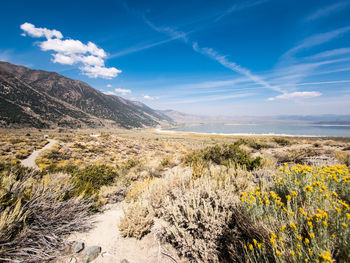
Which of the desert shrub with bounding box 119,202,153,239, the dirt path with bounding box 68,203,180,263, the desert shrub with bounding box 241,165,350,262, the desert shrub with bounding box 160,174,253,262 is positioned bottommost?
the dirt path with bounding box 68,203,180,263

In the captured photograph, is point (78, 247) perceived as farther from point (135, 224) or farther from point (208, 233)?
point (208, 233)

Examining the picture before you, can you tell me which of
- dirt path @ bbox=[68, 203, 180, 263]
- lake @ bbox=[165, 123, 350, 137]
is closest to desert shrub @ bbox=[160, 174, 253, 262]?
dirt path @ bbox=[68, 203, 180, 263]

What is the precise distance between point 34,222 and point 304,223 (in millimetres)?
4194

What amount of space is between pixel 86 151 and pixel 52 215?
19518mm

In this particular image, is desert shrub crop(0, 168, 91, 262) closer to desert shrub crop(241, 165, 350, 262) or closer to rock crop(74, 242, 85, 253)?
rock crop(74, 242, 85, 253)

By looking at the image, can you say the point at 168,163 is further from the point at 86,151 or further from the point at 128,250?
the point at 86,151

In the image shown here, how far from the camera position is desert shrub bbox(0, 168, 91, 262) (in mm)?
2156

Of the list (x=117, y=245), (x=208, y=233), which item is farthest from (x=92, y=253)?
(x=208, y=233)

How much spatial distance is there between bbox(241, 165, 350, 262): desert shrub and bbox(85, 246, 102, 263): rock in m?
2.36

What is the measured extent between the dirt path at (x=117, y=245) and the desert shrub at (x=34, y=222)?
0.29m

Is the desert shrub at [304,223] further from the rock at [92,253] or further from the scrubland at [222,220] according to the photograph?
the rock at [92,253]

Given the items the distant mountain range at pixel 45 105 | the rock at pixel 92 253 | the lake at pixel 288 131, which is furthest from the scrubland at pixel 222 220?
the lake at pixel 288 131

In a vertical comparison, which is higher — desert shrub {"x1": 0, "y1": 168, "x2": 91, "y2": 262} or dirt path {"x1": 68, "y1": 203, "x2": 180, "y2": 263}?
desert shrub {"x1": 0, "y1": 168, "x2": 91, "y2": 262}

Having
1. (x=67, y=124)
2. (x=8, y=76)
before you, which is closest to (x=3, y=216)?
(x=67, y=124)
